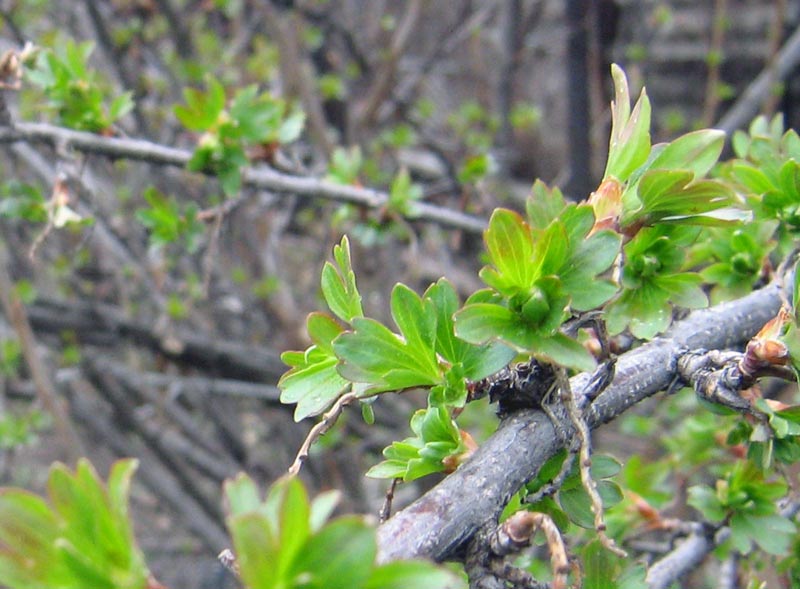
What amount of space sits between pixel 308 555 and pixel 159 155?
822 millimetres

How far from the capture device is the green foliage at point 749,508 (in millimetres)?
643

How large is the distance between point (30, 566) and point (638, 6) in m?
2.53

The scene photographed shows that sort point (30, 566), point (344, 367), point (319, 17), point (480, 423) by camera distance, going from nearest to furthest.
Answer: point (30, 566), point (344, 367), point (480, 423), point (319, 17)

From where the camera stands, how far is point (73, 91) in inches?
38.3

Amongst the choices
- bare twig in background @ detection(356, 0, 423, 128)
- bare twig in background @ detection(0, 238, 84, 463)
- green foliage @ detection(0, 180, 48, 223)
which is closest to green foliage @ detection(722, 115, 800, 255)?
green foliage @ detection(0, 180, 48, 223)

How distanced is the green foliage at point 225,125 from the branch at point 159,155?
35 mm

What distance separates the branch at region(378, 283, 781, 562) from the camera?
0.39 meters

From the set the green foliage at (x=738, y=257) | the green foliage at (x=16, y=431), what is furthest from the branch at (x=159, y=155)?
the green foliage at (x=16, y=431)

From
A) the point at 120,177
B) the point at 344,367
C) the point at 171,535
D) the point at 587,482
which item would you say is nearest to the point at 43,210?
the point at 344,367

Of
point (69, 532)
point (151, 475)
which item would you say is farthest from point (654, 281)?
point (151, 475)

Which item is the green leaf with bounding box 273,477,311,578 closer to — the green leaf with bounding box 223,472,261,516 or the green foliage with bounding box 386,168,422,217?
the green leaf with bounding box 223,472,261,516

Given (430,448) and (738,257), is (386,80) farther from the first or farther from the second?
(430,448)

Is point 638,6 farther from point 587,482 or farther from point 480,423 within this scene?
point 587,482

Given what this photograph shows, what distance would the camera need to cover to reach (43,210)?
1.08 metres
